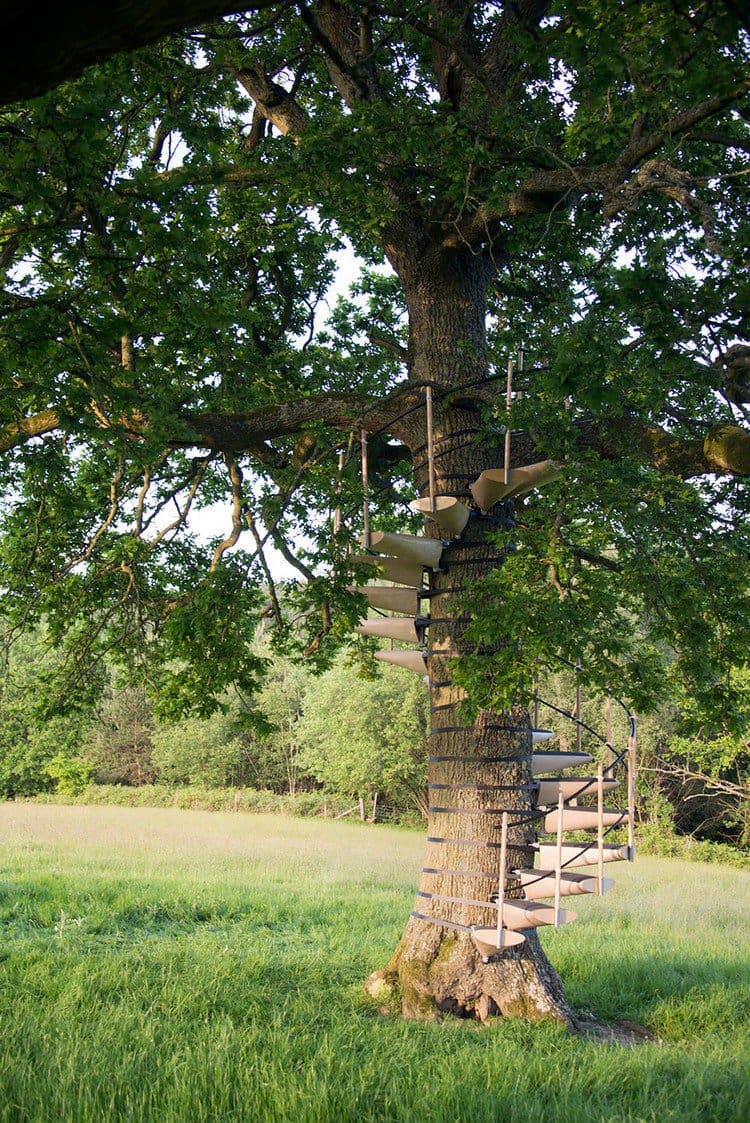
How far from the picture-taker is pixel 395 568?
762cm

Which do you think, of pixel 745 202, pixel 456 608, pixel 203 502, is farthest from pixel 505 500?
pixel 203 502

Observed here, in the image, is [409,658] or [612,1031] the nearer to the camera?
[612,1031]

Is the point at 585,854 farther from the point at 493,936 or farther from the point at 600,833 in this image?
the point at 493,936

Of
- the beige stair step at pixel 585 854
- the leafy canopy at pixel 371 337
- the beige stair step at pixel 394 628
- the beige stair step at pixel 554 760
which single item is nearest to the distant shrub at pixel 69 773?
the leafy canopy at pixel 371 337

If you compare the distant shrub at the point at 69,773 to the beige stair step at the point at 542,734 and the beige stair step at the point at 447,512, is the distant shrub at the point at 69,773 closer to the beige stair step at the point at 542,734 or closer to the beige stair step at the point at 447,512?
the beige stair step at the point at 542,734

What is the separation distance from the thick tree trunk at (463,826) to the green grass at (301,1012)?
19.1 inches

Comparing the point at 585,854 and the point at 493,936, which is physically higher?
the point at 585,854

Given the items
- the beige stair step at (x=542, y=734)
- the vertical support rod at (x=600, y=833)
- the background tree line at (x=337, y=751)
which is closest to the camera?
the vertical support rod at (x=600, y=833)

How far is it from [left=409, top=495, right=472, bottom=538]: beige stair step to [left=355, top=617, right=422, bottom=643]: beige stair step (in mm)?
913

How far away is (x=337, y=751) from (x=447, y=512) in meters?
31.5

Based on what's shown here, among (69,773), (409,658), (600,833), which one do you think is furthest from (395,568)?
(69,773)

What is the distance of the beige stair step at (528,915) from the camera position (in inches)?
243

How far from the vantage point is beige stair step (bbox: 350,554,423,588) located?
291 inches

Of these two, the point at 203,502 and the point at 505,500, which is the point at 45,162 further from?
the point at 203,502
